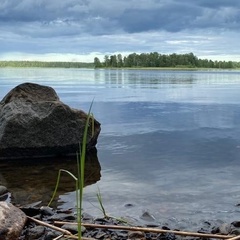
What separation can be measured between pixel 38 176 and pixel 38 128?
8.68 ft

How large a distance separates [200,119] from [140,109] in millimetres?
8090

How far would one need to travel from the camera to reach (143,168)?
15805 millimetres

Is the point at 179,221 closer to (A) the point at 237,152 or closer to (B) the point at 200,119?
(A) the point at 237,152

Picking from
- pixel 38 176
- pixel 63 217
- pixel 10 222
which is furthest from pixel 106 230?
pixel 38 176

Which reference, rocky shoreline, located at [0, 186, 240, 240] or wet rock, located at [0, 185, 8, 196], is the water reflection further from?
rocky shoreline, located at [0, 186, 240, 240]

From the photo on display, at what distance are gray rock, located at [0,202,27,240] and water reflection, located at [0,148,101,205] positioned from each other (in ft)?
9.28

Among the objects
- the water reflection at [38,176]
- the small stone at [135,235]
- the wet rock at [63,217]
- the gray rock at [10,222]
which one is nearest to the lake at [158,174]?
the water reflection at [38,176]

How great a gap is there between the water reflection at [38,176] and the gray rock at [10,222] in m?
2.83

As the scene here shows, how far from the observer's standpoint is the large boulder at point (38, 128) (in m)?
16.3

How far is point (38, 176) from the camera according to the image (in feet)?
47.3

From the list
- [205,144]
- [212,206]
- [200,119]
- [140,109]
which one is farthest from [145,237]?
[140,109]

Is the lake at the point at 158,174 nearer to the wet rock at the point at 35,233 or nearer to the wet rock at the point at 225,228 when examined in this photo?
the wet rock at the point at 225,228

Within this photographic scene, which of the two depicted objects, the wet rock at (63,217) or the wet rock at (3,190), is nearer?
the wet rock at (63,217)

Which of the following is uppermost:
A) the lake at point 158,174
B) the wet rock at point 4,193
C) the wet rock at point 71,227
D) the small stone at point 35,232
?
the wet rock at point 71,227
